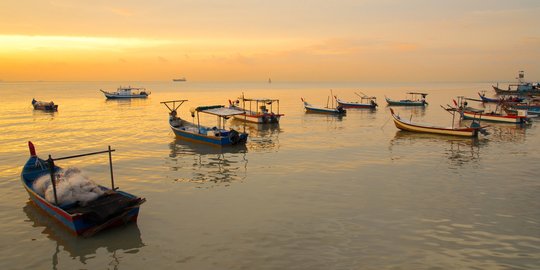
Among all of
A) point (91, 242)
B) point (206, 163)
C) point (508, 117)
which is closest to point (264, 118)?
point (206, 163)

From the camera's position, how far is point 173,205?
44.9 feet

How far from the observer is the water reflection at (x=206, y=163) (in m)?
17.5

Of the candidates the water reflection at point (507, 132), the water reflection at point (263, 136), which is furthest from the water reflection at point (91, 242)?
the water reflection at point (507, 132)

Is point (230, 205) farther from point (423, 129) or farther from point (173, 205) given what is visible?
point (423, 129)

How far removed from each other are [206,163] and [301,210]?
9013 mm

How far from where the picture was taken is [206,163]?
68.1ft

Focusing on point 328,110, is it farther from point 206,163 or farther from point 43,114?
point 43,114

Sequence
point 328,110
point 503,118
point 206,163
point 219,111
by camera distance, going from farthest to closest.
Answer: point 328,110 < point 503,118 < point 219,111 < point 206,163

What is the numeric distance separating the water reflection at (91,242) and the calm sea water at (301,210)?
34 mm

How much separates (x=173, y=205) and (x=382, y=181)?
910 cm

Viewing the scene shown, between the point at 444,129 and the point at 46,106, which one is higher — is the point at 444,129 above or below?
below

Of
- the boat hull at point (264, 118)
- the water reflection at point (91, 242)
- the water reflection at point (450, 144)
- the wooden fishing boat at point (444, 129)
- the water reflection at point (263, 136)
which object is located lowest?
the water reflection at point (91, 242)

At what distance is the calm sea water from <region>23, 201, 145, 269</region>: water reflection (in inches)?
1.3

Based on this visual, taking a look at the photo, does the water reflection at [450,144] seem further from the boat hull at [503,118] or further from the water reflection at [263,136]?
the boat hull at [503,118]
